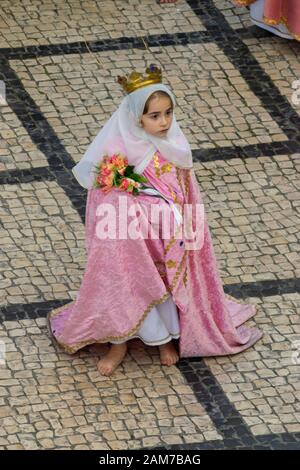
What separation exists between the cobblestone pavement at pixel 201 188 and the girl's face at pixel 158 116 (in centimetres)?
146

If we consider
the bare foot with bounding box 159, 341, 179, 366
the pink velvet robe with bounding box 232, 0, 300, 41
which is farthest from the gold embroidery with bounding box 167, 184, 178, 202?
the pink velvet robe with bounding box 232, 0, 300, 41

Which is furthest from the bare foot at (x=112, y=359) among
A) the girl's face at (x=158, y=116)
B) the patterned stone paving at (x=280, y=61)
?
the patterned stone paving at (x=280, y=61)

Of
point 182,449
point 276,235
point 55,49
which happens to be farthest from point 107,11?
point 182,449

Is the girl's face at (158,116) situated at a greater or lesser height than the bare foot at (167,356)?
greater

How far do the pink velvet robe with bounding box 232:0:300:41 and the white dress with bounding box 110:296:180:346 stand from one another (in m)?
3.82

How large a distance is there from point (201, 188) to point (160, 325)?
196cm

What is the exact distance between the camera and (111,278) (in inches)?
389

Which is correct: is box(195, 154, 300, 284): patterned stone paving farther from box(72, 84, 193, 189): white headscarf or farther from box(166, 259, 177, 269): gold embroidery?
box(72, 84, 193, 189): white headscarf

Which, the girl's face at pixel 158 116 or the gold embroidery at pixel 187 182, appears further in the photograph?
the gold embroidery at pixel 187 182

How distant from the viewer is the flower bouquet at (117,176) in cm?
977

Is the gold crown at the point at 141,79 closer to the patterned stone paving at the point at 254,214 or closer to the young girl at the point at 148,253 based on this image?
the young girl at the point at 148,253

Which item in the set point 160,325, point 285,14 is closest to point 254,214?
point 160,325

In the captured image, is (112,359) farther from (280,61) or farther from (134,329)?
(280,61)

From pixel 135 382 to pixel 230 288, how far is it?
1.11 metres
